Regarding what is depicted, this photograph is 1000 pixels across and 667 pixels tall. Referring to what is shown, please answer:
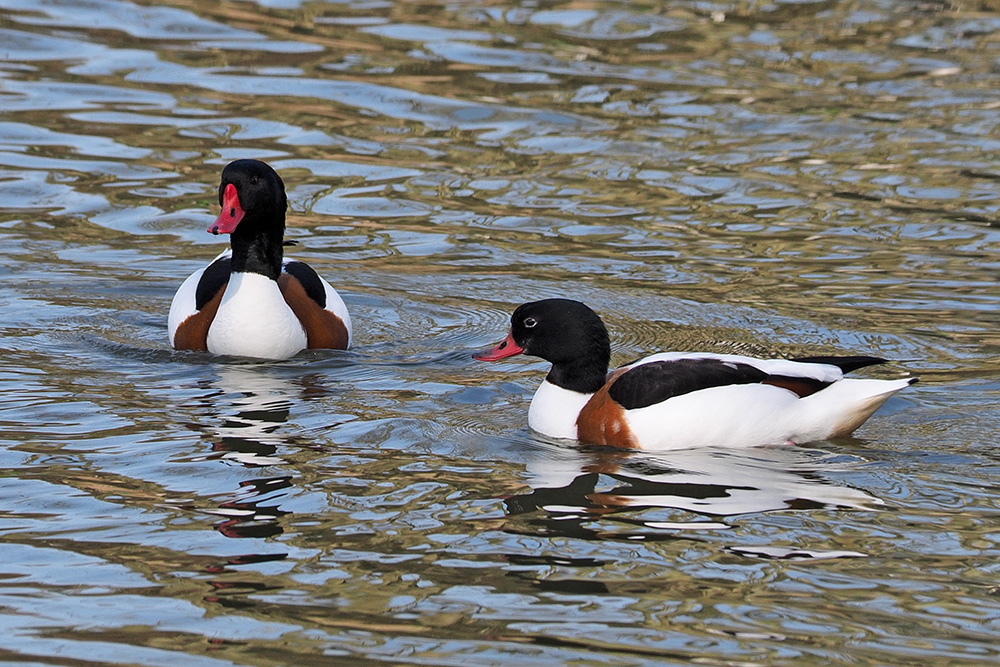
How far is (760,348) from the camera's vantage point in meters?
9.56

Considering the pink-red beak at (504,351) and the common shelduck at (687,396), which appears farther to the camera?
the pink-red beak at (504,351)

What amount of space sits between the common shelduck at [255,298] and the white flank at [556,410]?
2.04 m

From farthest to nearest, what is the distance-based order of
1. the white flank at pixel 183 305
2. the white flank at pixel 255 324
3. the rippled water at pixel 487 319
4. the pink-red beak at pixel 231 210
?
the white flank at pixel 183 305, the white flank at pixel 255 324, the pink-red beak at pixel 231 210, the rippled water at pixel 487 319

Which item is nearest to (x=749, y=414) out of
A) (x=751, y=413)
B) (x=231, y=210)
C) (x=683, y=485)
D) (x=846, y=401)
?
(x=751, y=413)

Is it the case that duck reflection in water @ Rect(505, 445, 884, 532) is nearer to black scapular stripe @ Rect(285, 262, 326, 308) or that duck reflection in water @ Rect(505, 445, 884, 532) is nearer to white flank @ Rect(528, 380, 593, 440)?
white flank @ Rect(528, 380, 593, 440)

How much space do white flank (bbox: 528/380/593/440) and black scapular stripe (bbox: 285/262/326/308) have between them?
7.11ft

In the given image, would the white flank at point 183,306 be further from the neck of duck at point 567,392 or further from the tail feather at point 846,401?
the tail feather at point 846,401

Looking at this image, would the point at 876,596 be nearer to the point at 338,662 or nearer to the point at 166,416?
the point at 338,662

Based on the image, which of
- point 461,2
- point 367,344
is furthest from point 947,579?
point 461,2

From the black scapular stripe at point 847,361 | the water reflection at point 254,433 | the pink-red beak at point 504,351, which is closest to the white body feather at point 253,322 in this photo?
the water reflection at point 254,433

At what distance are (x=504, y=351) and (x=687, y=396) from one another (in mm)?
1055

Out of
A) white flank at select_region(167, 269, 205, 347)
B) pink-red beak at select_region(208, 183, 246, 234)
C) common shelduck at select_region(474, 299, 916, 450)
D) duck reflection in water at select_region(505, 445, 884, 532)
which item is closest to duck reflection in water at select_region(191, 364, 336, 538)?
white flank at select_region(167, 269, 205, 347)

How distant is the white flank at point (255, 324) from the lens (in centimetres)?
954

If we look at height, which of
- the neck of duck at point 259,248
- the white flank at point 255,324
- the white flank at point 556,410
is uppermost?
the neck of duck at point 259,248
